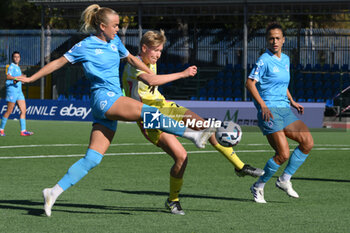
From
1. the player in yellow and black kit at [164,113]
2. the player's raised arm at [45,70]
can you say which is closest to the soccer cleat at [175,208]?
the player in yellow and black kit at [164,113]

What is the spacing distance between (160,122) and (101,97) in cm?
66

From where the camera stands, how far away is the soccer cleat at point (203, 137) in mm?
7176

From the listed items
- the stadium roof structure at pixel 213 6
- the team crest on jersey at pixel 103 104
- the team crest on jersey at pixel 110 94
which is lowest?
the team crest on jersey at pixel 103 104

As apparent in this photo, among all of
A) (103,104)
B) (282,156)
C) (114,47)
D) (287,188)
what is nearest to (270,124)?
(282,156)

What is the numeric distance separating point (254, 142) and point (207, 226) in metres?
11.3

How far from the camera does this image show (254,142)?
1823cm

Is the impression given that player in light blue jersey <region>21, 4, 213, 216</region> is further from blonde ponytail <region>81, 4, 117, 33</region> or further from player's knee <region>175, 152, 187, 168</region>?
player's knee <region>175, 152, 187, 168</region>

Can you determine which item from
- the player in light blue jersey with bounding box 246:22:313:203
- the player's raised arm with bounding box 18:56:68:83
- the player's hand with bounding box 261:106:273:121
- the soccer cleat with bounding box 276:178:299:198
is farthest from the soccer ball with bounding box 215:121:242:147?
the player's raised arm with bounding box 18:56:68:83

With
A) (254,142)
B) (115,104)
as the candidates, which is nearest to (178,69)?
(254,142)

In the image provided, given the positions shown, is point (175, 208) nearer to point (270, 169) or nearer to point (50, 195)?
point (50, 195)

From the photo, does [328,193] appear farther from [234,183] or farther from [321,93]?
[321,93]

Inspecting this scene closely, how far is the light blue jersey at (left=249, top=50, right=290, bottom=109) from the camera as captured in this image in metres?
8.72

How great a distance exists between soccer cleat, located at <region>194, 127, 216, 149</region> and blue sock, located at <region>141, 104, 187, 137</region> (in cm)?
17

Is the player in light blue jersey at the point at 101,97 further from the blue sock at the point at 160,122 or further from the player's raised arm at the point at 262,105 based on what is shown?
the player's raised arm at the point at 262,105
